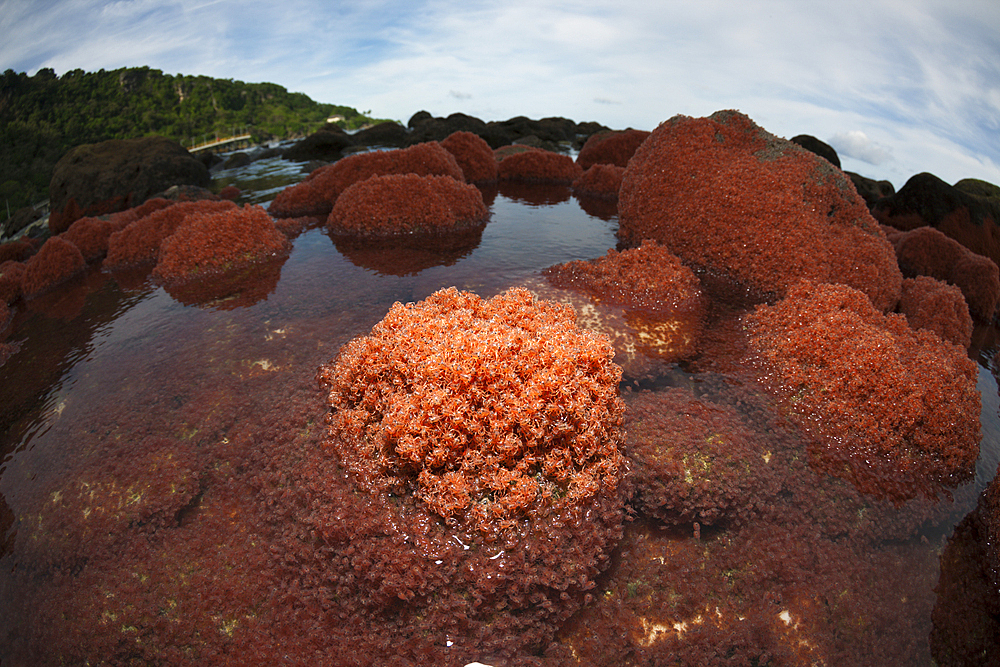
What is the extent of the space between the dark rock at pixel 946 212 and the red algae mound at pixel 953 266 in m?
2.56

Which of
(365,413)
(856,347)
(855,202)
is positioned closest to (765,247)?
(855,202)

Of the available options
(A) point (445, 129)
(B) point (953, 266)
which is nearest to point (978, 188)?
(B) point (953, 266)

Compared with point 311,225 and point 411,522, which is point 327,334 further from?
point 311,225

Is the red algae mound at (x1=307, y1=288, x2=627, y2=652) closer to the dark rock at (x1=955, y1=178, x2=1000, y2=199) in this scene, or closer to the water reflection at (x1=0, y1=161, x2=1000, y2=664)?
the water reflection at (x1=0, y1=161, x2=1000, y2=664)

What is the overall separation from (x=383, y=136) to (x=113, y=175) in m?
25.0

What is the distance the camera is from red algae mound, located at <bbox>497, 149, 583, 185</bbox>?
2430 centimetres

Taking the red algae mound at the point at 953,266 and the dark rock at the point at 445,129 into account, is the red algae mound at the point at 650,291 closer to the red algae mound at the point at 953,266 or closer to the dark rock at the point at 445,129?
the red algae mound at the point at 953,266

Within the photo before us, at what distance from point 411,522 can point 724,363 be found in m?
5.54

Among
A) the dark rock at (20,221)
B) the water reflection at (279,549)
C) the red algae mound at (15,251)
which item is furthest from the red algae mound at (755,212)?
the dark rock at (20,221)

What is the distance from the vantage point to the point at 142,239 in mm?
12484

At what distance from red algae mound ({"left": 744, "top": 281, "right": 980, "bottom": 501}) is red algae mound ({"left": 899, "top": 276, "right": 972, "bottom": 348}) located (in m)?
2.11

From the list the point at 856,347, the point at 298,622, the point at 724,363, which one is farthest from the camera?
the point at 724,363

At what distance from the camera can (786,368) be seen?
6605mm

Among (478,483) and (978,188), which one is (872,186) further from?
(478,483)
